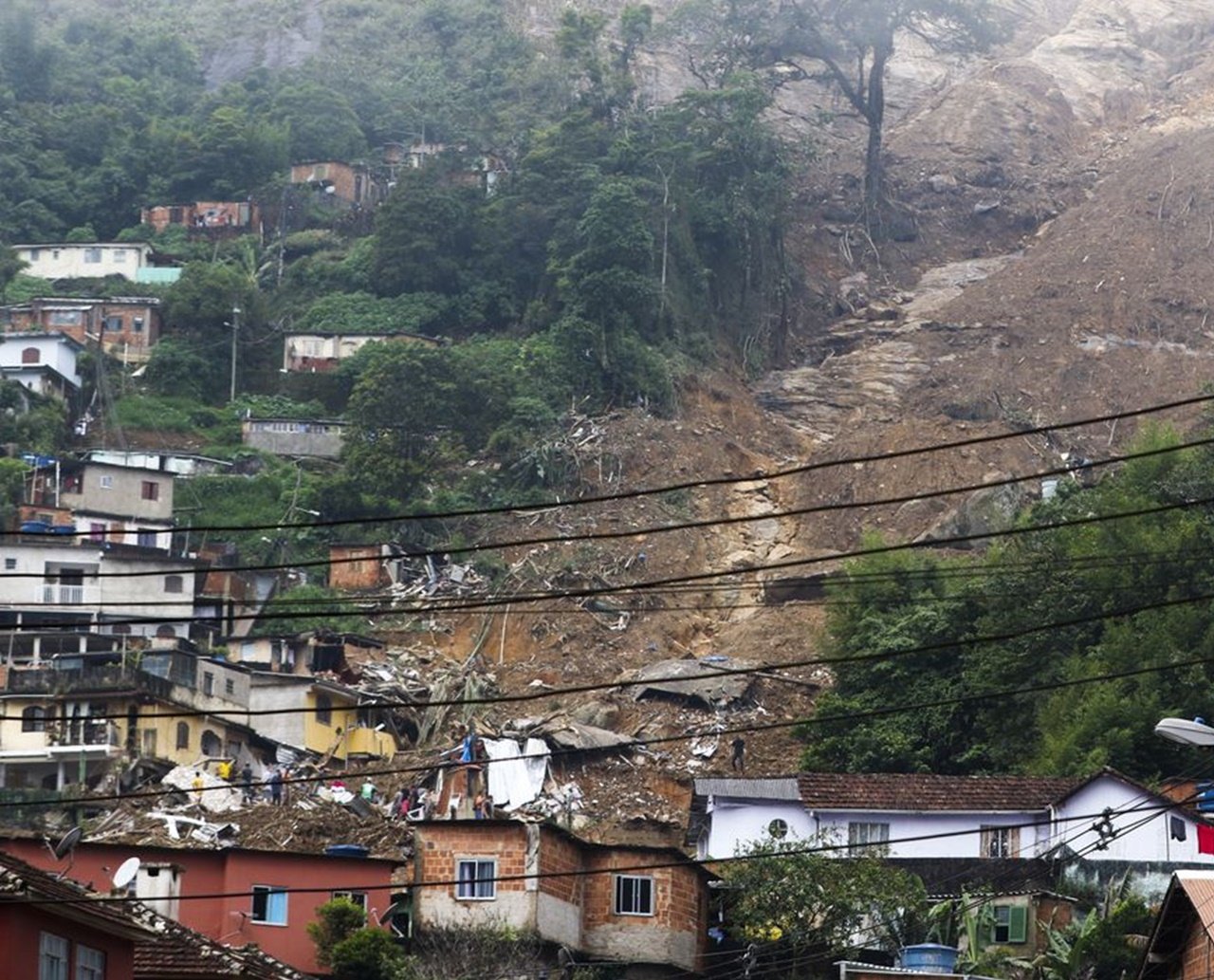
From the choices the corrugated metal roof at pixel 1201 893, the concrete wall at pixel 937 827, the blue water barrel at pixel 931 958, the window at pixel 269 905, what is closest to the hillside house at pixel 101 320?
the concrete wall at pixel 937 827

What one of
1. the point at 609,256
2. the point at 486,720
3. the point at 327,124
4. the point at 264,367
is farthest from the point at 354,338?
the point at 486,720

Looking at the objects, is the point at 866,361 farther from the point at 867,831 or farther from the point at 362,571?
the point at 867,831

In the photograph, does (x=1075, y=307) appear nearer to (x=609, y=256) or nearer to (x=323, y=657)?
(x=609, y=256)

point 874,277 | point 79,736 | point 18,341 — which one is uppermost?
point 874,277

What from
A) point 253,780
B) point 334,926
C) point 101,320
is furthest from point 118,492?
point 334,926

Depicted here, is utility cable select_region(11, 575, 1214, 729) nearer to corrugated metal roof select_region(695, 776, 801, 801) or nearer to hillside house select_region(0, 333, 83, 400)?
corrugated metal roof select_region(695, 776, 801, 801)

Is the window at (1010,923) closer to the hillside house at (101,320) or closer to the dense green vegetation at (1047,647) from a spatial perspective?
the dense green vegetation at (1047,647)

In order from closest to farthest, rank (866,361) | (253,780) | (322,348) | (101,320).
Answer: (253,780) → (322,348) → (101,320) → (866,361)
